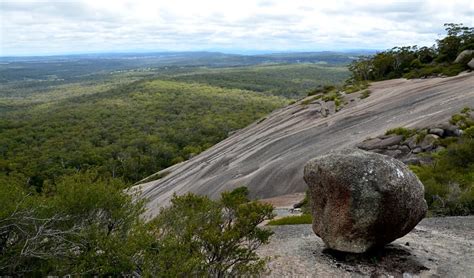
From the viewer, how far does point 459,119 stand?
2889cm

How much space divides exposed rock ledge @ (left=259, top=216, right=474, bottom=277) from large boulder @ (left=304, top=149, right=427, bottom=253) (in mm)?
→ 576

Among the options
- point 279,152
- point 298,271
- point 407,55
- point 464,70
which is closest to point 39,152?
point 279,152

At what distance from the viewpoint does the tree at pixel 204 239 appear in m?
10.5

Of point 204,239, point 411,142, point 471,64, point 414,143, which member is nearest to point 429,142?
point 414,143

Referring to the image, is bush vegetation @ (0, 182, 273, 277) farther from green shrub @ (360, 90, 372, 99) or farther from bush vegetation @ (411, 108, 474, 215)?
green shrub @ (360, 90, 372, 99)

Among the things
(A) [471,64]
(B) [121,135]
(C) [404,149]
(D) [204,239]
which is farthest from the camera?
(B) [121,135]

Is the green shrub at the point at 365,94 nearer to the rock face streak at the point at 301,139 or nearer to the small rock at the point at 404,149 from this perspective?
the rock face streak at the point at 301,139

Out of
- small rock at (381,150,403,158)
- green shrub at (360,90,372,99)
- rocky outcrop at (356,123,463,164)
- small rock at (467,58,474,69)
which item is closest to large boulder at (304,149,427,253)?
rocky outcrop at (356,123,463,164)

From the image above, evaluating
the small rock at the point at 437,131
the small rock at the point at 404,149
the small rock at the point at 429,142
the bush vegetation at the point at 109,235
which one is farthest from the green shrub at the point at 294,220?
the small rock at the point at 437,131

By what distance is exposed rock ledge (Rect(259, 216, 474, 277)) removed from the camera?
14.2 m

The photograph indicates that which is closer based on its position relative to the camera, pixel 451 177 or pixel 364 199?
pixel 364 199

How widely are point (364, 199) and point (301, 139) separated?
21.7m

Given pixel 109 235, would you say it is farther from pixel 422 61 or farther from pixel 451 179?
pixel 422 61

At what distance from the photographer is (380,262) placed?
1465 centimetres
